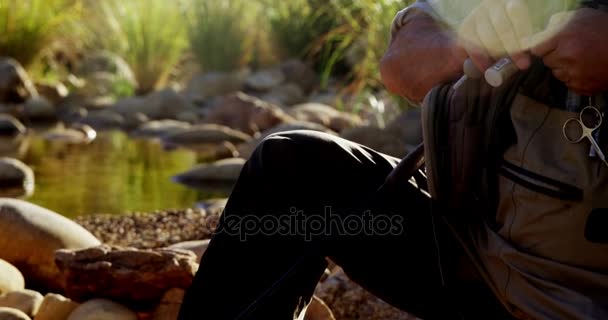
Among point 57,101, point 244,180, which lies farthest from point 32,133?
point 244,180

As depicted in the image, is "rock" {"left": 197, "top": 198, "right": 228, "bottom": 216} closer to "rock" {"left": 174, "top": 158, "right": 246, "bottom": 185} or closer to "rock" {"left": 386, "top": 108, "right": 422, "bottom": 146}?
"rock" {"left": 174, "top": 158, "right": 246, "bottom": 185}

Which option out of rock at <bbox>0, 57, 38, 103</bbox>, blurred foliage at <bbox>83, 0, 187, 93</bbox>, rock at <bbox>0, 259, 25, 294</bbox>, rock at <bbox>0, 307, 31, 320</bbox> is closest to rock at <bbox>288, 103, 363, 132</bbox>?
blurred foliage at <bbox>83, 0, 187, 93</bbox>

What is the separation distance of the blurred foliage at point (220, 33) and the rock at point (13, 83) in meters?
2.21

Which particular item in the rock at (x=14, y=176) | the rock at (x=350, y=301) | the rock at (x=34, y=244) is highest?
the rock at (x=350, y=301)

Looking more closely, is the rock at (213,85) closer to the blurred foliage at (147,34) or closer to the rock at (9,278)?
the blurred foliage at (147,34)

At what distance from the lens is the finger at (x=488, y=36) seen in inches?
54.9

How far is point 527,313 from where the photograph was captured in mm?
1371

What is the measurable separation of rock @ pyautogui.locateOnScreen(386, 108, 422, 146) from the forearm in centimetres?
402

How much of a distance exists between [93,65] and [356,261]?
12.7 meters

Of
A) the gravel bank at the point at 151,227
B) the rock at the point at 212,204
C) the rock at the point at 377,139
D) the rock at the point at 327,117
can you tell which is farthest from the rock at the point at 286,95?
the gravel bank at the point at 151,227

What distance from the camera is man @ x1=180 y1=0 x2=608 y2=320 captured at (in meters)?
1.48

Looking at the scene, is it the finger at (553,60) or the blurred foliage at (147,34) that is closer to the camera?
the finger at (553,60)

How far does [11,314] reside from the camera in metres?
2.29

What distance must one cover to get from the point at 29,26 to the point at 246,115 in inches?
142
